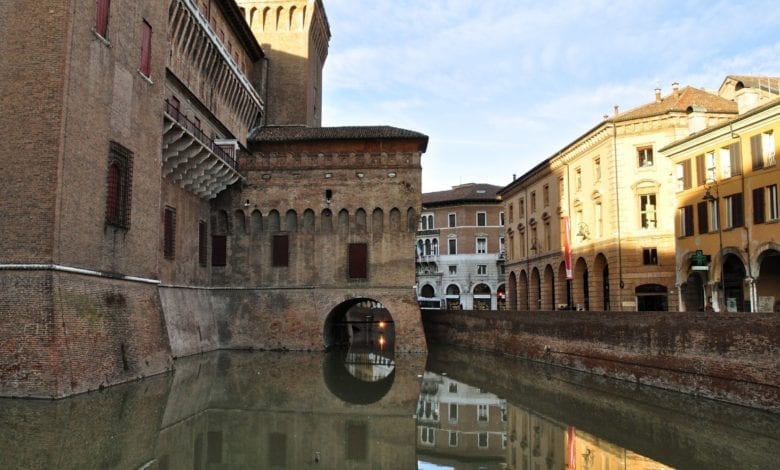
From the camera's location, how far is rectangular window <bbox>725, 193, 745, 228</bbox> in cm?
2111

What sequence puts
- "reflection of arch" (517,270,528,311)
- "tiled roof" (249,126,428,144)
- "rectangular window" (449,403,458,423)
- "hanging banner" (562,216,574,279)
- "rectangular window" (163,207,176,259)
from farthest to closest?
"reflection of arch" (517,270,528,311) → "hanging banner" (562,216,574,279) → "tiled roof" (249,126,428,144) → "rectangular window" (163,207,176,259) → "rectangular window" (449,403,458,423)

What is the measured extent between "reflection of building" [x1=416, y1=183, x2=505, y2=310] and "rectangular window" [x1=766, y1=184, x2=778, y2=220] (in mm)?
35439

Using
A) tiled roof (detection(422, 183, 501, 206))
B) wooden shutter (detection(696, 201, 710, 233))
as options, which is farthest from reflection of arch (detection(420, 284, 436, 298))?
wooden shutter (detection(696, 201, 710, 233))

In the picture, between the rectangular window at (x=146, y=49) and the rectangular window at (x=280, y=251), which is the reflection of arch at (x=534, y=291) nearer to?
the rectangular window at (x=280, y=251)

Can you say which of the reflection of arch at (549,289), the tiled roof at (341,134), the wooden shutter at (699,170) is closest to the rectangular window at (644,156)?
the wooden shutter at (699,170)

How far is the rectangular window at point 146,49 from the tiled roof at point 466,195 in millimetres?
40274

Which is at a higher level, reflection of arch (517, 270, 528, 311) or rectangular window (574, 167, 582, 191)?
rectangular window (574, 167, 582, 191)

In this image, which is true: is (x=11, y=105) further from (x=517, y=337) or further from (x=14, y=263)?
(x=517, y=337)

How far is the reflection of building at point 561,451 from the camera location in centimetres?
1028

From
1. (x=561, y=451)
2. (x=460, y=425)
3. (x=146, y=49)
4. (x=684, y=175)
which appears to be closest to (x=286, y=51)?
(x=146, y=49)

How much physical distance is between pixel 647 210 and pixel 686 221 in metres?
4.92

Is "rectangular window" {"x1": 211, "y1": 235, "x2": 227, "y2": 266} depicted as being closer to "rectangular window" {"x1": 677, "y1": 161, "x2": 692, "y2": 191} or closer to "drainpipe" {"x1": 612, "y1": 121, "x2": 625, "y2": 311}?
"drainpipe" {"x1": 612, "y1": 121, "x2": 625, "y2": 311}

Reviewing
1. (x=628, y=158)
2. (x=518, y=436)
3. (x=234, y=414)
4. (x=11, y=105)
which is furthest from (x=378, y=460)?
(x=628, y=158)

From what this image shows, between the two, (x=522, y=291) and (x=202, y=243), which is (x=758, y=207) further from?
(x=522, y=291)
